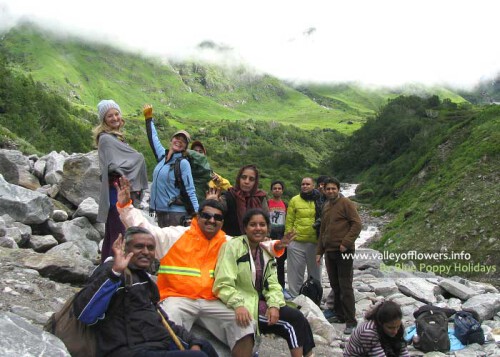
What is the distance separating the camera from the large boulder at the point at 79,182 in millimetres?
12898

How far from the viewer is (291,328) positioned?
563 centimetres

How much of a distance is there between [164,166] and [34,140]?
27.3 metres

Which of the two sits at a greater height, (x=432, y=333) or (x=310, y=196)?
(x=310, y=196)

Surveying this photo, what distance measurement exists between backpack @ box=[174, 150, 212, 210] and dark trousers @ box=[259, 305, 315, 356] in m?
2.16

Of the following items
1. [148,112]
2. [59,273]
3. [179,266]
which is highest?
[148,112]

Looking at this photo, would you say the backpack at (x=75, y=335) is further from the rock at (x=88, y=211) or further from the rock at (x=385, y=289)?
the rock at (x=385, y=289)

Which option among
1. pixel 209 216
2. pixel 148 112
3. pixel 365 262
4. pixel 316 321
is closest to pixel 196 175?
pixel 148 112

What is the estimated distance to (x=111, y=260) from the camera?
4.47 m

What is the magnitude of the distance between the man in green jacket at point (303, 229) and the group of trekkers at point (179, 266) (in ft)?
4.54

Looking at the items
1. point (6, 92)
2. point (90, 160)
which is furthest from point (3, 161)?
point (6, 92)

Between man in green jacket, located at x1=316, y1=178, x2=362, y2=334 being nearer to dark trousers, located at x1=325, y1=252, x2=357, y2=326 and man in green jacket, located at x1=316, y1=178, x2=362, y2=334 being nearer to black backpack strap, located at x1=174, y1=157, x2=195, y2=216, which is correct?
dark trousers, located at x1=325, y1=252, x2=357, y2=326

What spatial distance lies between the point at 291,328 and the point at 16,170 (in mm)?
10588

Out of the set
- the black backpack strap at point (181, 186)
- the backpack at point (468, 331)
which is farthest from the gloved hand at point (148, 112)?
the backpack at point (468, 331)

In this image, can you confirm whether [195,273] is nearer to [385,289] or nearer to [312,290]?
[312,290]
